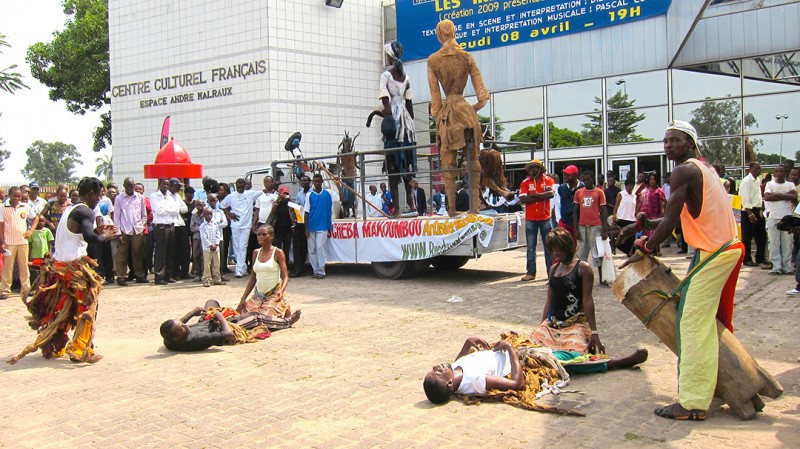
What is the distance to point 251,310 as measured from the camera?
26.2 ft

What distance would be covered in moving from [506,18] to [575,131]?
12.9 feet

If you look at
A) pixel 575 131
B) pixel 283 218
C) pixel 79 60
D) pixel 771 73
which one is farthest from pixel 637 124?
pixel 79 60

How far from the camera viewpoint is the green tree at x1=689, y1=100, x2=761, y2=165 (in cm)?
1777

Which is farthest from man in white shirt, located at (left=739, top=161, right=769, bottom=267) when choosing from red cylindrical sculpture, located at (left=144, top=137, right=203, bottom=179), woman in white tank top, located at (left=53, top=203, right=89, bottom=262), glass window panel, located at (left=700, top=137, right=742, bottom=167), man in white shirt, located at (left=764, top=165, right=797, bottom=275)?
red cylindrical sculpture, located at (left=144, top=137, right=203, bottom=179)

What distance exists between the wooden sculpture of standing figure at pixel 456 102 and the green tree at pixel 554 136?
9.45 meters

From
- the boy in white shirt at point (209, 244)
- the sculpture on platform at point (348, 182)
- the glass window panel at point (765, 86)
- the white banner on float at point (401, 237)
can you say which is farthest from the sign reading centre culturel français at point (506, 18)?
the boy in white shirt at point (209, 244)

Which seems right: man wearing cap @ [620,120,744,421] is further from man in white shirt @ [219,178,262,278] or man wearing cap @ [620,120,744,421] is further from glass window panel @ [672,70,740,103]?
glass window panel @ [672,70,740,103]

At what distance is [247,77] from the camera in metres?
21.7

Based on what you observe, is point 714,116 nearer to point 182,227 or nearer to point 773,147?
point 773,147

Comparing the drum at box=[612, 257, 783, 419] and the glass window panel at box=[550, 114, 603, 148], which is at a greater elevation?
the glass window panel at box=[550, 114, 603, 148]

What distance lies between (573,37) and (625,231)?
1596cm

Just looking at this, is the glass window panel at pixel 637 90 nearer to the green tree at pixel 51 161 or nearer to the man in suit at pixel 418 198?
the man in suit at pixel 418 198

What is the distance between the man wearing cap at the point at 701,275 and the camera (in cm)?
443

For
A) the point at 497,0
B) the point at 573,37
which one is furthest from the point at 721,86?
the point at 497,0
